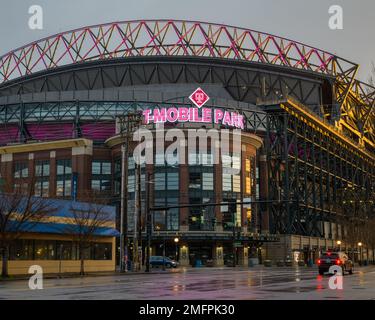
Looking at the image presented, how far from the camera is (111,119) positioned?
114m

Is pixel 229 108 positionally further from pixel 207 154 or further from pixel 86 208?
pixel 86 208

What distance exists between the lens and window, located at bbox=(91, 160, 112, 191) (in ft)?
337

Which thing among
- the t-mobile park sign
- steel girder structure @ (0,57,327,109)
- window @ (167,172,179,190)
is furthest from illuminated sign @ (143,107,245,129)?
steel girder structure @ (0,57,327,109)

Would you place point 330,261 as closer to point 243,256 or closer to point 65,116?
point 243,256

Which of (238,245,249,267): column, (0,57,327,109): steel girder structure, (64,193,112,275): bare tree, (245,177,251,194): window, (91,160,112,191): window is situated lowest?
(238,245,249,267): column

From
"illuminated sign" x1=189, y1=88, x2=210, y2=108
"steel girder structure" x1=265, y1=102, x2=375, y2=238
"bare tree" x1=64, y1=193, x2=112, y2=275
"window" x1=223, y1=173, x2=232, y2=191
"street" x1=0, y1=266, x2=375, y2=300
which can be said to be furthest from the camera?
"steel girder structure" x1=265, y1=102, x2=375, y2=238

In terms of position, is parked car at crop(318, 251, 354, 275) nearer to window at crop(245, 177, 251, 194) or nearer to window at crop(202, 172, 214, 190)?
window at crop(202, 172, 214, 190)

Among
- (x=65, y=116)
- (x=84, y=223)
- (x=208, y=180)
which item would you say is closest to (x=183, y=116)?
(x=208, y=180)

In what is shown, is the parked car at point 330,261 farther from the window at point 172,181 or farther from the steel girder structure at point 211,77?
the steel girder structure at point 211,77

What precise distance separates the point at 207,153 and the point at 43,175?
30223mm

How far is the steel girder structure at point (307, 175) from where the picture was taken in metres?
104

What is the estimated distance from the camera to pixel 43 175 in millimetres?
103250

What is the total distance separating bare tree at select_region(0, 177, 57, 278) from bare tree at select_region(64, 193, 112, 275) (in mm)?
4542

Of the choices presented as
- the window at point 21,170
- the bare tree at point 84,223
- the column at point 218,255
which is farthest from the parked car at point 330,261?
the window at point 21,170
